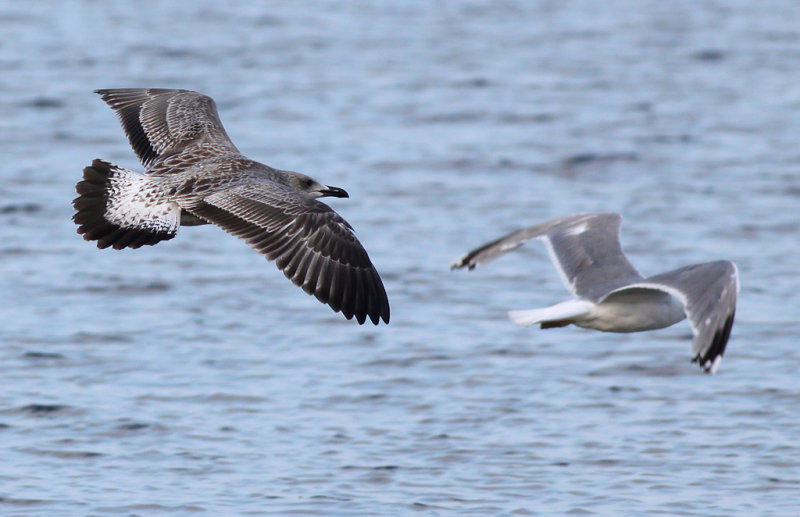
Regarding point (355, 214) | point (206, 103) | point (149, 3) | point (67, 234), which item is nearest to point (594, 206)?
point (355, 214)

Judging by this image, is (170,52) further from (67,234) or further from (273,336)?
(273,336)

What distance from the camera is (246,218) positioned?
7148 millimetres

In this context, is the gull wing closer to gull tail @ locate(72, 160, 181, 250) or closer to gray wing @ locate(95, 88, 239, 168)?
gull tail @ locate(72, 160, 181, 250)

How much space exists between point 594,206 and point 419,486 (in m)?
5.79

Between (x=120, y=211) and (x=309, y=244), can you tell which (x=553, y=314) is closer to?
(x=309, y=244)

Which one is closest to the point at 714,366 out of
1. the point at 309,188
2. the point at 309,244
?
the point at 309,244

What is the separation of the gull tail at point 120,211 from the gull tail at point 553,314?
1.66 meters

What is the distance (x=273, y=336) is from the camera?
10289 millimetres

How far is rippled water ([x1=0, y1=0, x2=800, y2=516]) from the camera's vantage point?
26.5ft

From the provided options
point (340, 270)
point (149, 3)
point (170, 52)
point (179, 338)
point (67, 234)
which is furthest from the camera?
point (149, 3)

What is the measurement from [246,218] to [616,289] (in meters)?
1.71

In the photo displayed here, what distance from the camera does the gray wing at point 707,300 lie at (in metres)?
6.55

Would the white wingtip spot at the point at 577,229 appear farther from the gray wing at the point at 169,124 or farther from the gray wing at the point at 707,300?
the gray wing at the point at 169,124

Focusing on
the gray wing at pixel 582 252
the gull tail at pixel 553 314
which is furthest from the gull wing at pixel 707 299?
the gray wing at pixel 582 252
